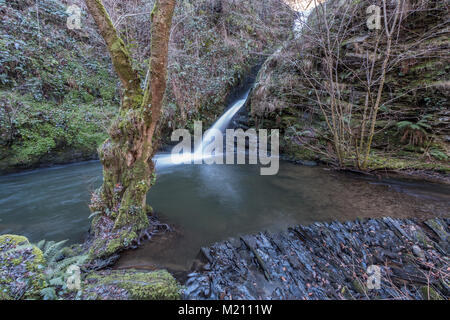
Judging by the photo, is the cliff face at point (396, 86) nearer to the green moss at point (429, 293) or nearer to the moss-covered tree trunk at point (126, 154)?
the green moss at point (429, 293)

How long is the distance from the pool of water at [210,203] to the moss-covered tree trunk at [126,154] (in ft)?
1.40

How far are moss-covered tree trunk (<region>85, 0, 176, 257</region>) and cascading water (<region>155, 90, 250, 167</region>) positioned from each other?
4.34 metres

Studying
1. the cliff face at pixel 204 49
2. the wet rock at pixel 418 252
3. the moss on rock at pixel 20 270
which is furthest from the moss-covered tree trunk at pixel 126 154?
the cliff face at pixel 204 49

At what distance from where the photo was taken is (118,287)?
1.73 metres

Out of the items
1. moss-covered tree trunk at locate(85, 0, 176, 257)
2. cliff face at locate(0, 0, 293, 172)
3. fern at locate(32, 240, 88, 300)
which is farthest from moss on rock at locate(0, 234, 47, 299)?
cliff face at locate(0, 0, 293, 172)

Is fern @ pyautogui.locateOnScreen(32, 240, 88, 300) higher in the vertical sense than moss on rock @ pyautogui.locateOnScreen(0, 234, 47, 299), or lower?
lower

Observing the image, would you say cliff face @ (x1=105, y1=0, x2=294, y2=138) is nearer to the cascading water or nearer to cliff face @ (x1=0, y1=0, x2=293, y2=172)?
cliff face @ (x1=0, y1=0, x2=293, y2=172)

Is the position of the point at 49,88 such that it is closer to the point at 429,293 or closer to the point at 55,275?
the point at 55,275

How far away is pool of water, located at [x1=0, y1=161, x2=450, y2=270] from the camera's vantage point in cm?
300

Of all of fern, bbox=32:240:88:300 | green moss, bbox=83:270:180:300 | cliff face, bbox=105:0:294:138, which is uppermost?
cliff face, bbox=105:0:294:138

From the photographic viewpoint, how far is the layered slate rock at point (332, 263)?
1978mm
